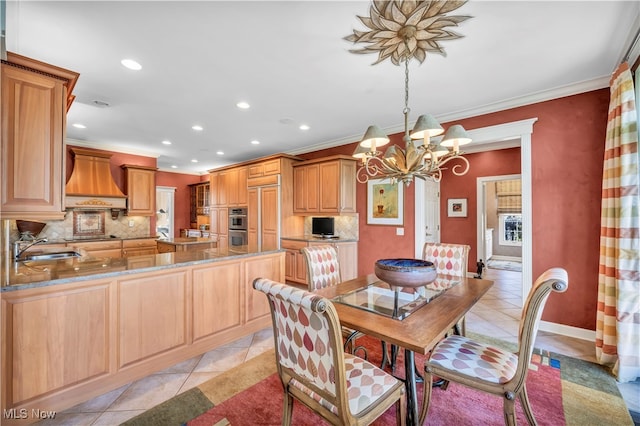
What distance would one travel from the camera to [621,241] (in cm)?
222

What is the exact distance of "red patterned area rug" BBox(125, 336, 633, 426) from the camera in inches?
68.9

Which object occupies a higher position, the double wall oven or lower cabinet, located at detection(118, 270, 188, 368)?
the double wall oven

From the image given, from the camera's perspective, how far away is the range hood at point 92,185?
4809 mm

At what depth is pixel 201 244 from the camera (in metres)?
4.50

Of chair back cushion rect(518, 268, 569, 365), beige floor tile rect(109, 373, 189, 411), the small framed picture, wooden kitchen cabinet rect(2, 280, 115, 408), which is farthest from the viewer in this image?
the small framed picture

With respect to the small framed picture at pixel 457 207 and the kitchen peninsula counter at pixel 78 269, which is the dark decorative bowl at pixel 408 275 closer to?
the kitchen peninsula counter at pixel 78 269

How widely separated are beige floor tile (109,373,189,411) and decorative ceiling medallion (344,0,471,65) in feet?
9.81

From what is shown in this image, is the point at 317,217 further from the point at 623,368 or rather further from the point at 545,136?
the point at 623,368

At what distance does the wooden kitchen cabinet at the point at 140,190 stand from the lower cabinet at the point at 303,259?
2967 mm

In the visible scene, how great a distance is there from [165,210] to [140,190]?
11.1 ft

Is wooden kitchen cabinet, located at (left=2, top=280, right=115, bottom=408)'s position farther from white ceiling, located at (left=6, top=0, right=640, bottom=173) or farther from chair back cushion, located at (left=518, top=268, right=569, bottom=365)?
chair back cushion, located at (left=518, top=268, right=569, bottom=365)

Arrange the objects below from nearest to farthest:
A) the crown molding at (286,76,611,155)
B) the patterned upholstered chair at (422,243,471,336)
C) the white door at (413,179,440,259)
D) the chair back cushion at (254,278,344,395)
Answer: the chair back cushion at (254,278,344,395), the patterned upholstered chair at (422,243,471,336), the crown molding at (286,76,611,155), the white door at (413,179,440,259)

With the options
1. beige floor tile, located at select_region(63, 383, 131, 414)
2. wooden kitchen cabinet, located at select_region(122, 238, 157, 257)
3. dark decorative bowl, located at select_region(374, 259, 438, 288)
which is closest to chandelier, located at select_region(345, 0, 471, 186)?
dark decorative bowl, located at select_region(374, 259, 438, 288)

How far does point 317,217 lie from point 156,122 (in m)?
3.08
